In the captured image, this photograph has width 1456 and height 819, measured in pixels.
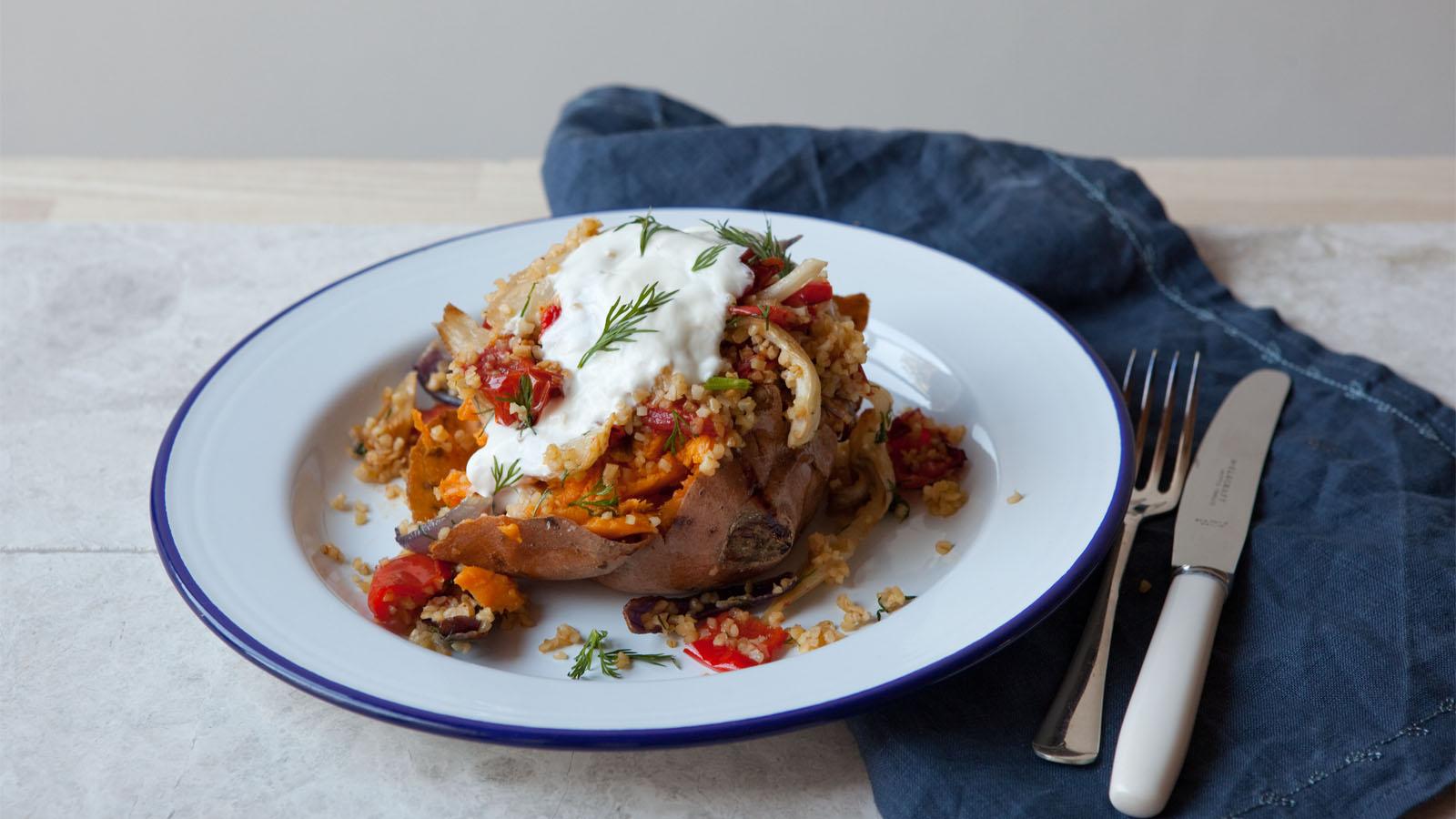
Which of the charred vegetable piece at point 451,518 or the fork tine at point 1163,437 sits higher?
the fork tine at point 1163,437

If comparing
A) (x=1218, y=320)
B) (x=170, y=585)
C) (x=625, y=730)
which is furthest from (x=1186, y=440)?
(x=170, y=585)

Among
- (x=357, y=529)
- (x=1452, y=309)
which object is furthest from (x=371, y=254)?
(x=1452, y=309)

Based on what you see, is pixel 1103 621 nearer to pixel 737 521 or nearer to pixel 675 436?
pixel 737 521

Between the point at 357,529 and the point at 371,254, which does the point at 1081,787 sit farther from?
the point at 371,254

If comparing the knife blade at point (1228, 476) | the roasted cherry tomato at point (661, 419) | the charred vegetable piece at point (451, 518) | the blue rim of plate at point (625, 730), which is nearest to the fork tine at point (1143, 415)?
the knife blade at point (1228, 476)

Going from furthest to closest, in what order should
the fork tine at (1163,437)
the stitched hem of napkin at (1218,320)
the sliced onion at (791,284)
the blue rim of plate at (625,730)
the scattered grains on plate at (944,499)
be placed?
the stitched hem of napkin at (1218,320) → the fork tine at (1163,437) → the scattered grains on plate at (944,499) → the sliced onion at (791,284) → the blue rim of plate at (625,730)

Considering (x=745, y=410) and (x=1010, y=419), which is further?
(x=1010, y=419)

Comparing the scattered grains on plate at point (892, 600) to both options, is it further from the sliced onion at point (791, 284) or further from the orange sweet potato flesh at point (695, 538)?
the sliced onion at point (791, 284)
